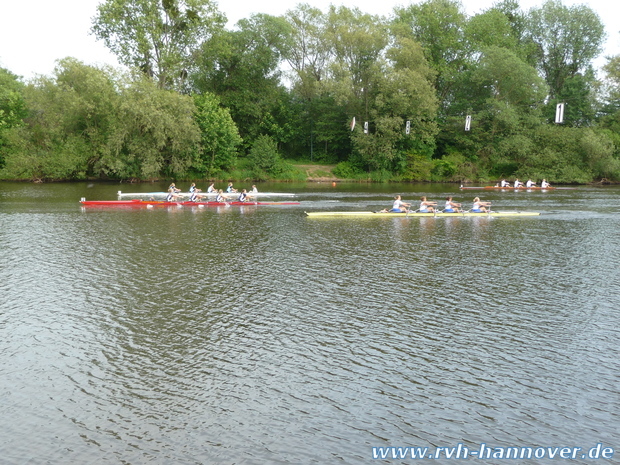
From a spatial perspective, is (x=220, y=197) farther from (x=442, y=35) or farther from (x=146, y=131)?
(x=442, y=35)

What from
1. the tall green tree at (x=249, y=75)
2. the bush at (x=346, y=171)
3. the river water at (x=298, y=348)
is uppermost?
the tall green tree at (x=249, y=75)

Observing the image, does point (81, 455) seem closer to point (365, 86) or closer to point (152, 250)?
point (152, 250)

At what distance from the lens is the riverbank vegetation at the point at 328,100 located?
2195 inches

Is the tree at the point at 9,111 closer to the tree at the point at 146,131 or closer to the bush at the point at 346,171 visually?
the tree at the point at 146,131

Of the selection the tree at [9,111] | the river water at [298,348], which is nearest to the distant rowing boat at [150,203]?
the river water at [298,348]

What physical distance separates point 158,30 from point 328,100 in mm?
22150

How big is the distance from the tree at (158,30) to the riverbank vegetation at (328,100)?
169mm

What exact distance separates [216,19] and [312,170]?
20768mm

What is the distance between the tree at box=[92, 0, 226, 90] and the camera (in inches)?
2235

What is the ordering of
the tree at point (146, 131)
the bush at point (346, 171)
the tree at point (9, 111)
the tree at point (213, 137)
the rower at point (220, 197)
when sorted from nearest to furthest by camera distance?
the rower at point (220, 197) → the tree at point (146, 131) → the tree at point (9, 111) → the tree at point (213, 137) → the bush at point (346, 171)

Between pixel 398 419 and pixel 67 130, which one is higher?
pixel 67 130

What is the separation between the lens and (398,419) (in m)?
9.62

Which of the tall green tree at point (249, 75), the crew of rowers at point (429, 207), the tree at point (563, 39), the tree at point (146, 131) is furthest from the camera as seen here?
the tree at point (563, 39)

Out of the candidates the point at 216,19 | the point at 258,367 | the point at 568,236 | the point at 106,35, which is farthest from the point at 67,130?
the point at 258,367
